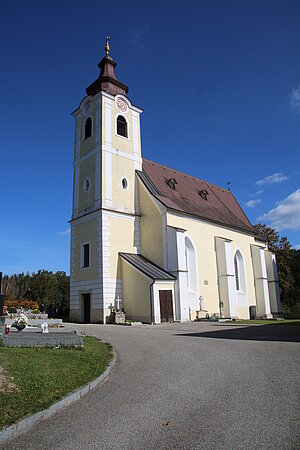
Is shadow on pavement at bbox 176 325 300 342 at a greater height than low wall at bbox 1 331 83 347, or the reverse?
low wall at bbox 1 331 83 347

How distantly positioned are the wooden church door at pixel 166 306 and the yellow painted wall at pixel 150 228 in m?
2.65

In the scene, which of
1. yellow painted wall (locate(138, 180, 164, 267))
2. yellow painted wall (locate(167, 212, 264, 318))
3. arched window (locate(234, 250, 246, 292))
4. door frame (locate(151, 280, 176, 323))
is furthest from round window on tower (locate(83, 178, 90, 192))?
arched window (locate(234, 250, 246, 292))

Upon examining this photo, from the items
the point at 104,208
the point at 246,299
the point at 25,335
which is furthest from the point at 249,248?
the point at 25,335

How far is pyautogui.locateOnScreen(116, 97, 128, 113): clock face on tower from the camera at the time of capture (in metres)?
28.2

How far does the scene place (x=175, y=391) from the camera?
236 inches

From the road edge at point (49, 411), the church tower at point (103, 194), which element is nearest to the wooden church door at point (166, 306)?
the church tower at point (103, 194)

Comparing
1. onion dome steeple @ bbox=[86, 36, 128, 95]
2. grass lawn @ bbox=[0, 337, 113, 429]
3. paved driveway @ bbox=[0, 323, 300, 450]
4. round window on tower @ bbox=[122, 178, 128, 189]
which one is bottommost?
paved driveway @ bbox=[0, 323, 300, 450]

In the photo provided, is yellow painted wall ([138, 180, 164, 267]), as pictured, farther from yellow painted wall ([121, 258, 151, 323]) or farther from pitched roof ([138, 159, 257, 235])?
yellow painted wall ([121, 258, 151, 323])

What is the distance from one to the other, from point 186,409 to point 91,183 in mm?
22407

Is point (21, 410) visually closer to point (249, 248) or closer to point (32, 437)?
point (32, 437)

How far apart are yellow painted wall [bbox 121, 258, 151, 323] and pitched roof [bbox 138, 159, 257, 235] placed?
537 cm

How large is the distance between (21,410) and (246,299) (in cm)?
2857

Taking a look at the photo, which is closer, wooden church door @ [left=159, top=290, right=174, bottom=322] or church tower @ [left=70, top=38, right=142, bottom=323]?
wooden church door @ [left=159, top=290, right=174, bottom=322]

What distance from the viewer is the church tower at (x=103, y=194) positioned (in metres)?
23.8
